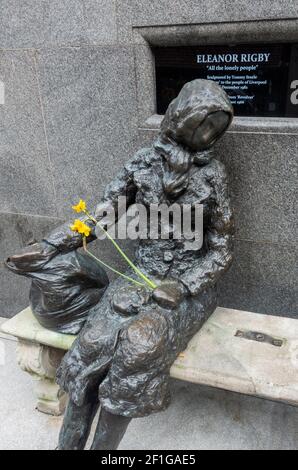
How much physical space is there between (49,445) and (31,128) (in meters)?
2.54

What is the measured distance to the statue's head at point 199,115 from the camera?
8.59 ft

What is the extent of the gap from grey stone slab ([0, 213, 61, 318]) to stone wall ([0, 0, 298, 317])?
0.19ft

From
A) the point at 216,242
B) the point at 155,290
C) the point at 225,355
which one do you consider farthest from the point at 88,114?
the point at 225,355

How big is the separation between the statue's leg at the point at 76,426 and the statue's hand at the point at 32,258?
916 millimetres

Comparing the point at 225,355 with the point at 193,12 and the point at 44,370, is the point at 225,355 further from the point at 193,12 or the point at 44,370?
the point at 193,12

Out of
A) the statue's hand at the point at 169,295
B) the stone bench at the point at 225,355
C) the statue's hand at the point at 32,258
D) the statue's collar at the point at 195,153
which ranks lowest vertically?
the stone bench at the point at 225,355

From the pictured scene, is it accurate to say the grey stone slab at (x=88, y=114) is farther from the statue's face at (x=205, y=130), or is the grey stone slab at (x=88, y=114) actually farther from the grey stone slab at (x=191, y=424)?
the grey stone slab at (x=191, y=424)

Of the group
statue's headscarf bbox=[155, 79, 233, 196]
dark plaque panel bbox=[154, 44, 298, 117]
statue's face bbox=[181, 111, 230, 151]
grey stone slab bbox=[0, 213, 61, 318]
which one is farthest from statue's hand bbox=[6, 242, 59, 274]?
dark plaque panel bbox=[154, 44, 298, 117]

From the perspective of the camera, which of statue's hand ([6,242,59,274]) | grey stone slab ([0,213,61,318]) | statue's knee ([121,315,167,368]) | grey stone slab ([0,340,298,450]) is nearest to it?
statue's knee ([121,315,167,368])

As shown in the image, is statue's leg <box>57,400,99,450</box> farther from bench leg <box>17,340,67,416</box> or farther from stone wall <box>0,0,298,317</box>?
stone wall <box>0,0,298,317</box>

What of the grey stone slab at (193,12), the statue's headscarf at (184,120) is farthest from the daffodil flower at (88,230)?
the grey stone slab at (193,12)

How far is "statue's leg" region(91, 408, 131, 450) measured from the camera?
2.56m

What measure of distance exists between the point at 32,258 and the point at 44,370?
2.99 feet
